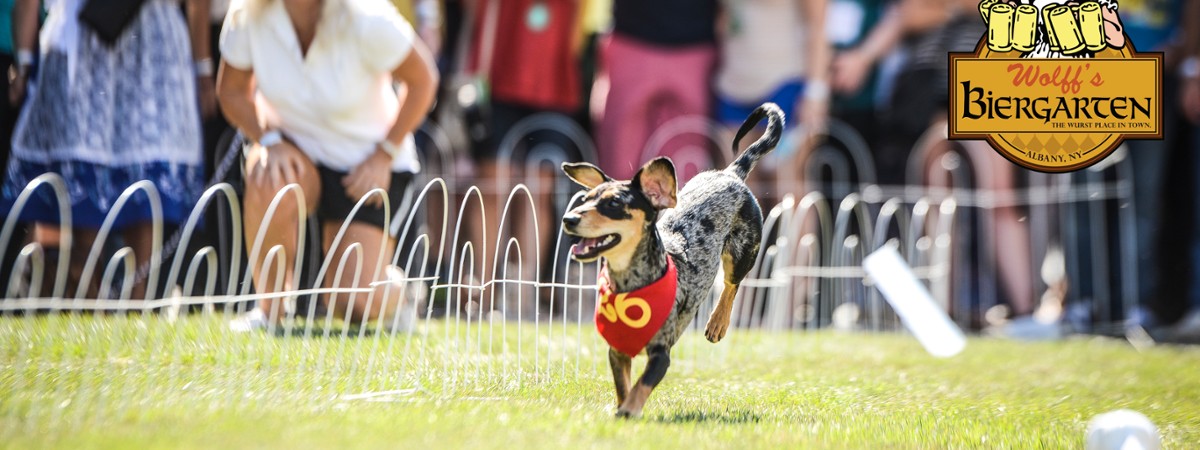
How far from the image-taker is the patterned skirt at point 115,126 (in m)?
6.46

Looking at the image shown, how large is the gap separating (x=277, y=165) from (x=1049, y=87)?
364 centimetres

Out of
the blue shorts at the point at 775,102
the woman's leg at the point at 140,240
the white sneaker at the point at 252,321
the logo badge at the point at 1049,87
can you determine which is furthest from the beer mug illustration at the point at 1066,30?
the woman's leg at the point at 140,240

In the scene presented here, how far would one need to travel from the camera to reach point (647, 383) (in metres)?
4.11

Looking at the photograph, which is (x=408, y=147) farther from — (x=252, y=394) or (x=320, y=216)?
(x=252, y=394)

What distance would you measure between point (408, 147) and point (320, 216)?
1.91 feet

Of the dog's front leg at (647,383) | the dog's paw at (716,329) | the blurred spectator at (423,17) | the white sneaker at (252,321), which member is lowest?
the dog's front leg at (647,383)

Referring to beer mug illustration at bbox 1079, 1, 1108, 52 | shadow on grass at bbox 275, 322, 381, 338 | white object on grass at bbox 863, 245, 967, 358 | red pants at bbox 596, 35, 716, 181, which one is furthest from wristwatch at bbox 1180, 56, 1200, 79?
shadow on grass at bbox 275, 322, 381, 338

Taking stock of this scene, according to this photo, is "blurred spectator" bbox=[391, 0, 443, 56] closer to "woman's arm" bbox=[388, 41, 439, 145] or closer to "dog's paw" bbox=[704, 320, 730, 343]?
"woman's arm" bbox=[388, 41, 439, 145]

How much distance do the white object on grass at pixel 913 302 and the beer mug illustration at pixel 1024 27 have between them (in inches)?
65.4

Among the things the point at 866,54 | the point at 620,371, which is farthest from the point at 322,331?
the point at 866,54

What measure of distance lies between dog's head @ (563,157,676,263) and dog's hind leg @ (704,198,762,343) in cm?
Result: 60

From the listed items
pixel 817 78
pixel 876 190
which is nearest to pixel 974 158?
pixel 876 190

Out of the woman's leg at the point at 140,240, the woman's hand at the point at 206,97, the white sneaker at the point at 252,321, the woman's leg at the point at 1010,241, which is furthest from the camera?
the woman's leg at the point at 1010,241

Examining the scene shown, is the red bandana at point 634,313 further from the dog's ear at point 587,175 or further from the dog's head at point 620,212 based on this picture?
the dog's ear at point 587,175
